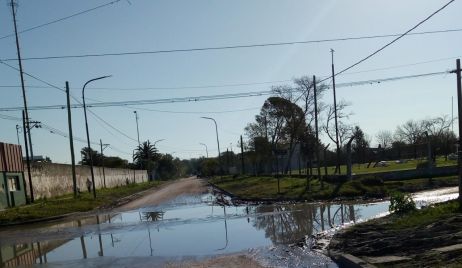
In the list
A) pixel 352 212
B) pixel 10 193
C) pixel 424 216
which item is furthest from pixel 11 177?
pixel 424 216

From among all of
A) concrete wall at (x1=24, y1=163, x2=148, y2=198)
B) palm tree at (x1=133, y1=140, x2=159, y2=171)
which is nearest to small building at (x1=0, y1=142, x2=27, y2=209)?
concrete wall at (x1=24, y1=163, x2=148, y2=198)

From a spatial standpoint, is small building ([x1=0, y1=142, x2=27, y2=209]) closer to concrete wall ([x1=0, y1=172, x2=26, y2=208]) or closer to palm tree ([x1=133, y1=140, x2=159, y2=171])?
concrete wall ([x1=0, y1=172, x2=26, y2=208])

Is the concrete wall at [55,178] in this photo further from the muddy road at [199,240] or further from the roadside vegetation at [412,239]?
the roadside vegetation at [412,239]

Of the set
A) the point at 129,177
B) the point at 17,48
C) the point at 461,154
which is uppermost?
the point at 17,48

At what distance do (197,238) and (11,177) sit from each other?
25995 mm

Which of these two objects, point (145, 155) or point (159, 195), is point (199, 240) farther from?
point (145, 155)

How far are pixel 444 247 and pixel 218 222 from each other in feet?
40.3

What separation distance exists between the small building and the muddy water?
45.2ft

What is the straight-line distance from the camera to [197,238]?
1638 centimetres

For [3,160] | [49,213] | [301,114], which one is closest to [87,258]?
[49,213]

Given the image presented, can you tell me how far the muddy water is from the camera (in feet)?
42.2

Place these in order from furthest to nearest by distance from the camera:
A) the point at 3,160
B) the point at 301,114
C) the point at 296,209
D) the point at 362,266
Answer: the point at 301,114 < the point at 3,160 < the point at 296,209 < the point at 362,266

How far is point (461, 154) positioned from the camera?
53.4 feet

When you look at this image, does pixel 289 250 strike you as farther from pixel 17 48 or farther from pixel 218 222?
pixel 17 48
